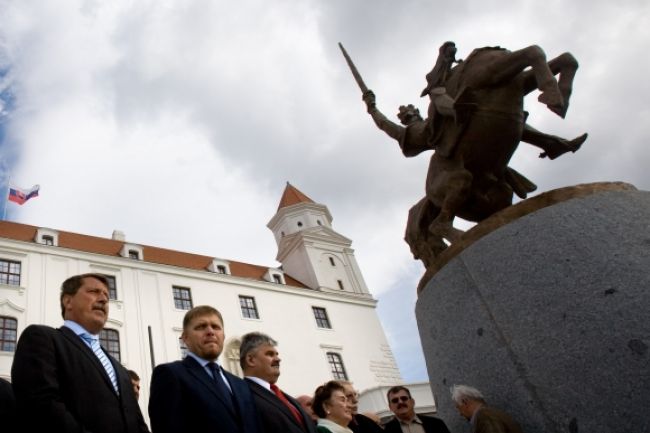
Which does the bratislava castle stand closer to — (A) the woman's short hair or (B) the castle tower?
(B) the castle tower

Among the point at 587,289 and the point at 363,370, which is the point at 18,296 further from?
the point at 587,289

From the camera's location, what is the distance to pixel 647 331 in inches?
98.1

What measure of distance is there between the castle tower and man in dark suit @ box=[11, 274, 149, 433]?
101 feet

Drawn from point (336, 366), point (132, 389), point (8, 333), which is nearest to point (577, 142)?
point (132, 389)

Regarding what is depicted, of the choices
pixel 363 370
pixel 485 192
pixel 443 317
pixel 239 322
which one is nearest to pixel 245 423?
pixel 443 317

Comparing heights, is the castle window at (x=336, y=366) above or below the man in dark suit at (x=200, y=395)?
above

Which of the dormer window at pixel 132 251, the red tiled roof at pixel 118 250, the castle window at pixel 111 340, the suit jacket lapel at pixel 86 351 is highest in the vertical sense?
the red tiled roof at pixel 118 250

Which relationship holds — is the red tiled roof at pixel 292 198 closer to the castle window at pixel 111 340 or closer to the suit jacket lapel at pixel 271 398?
the castle window at pixel 111 340

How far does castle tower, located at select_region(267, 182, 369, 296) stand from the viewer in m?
34.6

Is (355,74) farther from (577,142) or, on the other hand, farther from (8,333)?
(8,333)

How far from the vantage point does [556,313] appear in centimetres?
280

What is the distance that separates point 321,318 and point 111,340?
41.6ft

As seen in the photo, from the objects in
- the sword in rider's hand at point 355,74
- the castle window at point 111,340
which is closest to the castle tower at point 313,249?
the castle window at point 111,340

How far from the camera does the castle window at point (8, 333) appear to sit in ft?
60.8
